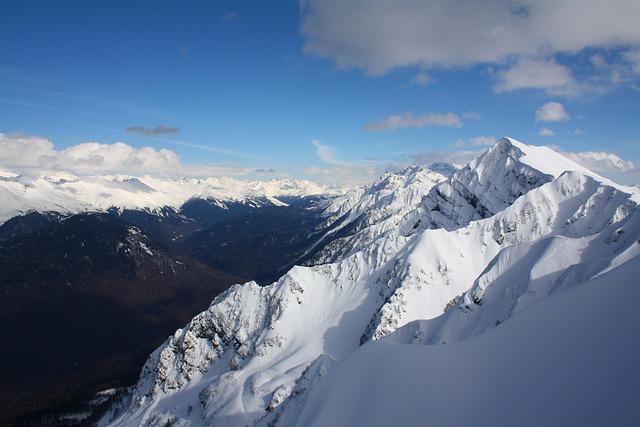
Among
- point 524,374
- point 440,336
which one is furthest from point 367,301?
point 524,374

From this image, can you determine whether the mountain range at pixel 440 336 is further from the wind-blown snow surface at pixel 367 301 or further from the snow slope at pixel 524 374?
the wind-blown snow surface at pixel 367 301

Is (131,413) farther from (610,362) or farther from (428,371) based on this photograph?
(610,362)

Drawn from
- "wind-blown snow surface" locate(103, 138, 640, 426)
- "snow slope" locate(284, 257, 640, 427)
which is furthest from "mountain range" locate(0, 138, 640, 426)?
"wind-blown snow surface" locate(103, 138, 640, 426)

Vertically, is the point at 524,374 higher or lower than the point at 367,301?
Result: higher

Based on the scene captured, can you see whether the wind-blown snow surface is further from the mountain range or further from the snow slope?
the snow slope

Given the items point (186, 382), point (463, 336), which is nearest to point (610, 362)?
point (463, 336)

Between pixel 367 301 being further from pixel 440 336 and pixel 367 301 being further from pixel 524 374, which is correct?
pixel 524 374
